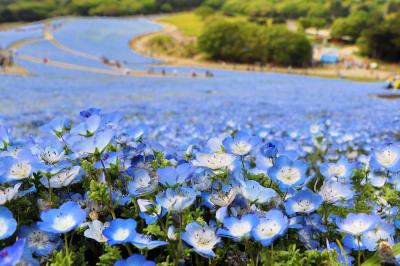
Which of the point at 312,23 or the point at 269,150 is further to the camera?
the point at 312,23

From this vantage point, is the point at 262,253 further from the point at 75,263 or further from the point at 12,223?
the point at 12,223

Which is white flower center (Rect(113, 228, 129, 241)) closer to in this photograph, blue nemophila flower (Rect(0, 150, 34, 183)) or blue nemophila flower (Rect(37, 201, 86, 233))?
blue nemophila flower (Rect(37, 201, 86, 233))

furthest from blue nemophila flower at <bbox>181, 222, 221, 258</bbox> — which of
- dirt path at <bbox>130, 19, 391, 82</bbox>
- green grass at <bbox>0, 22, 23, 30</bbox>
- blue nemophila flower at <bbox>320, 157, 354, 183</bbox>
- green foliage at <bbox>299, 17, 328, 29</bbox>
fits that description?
green grass at <bbox>0, 22, 23, 30</bbox>

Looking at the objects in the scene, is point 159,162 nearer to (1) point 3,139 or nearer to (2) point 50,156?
(2) point 50,156

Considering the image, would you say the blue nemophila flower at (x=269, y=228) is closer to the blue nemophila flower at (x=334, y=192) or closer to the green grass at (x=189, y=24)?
the blue nemophila flower at (x=334, y=192)

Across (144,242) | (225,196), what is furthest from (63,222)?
(225,196)

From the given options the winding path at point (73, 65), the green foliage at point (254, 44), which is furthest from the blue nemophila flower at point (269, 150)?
the green foliage at point (254, 44)
